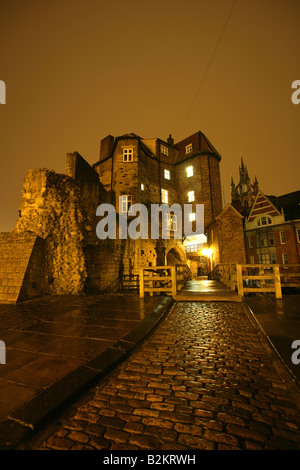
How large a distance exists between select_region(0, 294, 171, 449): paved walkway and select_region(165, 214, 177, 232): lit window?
62.7 feet

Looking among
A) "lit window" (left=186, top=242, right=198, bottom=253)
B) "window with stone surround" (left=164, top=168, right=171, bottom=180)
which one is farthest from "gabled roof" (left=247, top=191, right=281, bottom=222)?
"window with stone surround" (left=164, top=168, right=171, bottom=180)

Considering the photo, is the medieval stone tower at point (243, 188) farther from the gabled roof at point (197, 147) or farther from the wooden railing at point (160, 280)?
the wooden railing at point (160, 280)

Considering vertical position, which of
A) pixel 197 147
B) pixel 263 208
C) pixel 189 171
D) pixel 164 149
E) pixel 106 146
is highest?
pixel 106 146

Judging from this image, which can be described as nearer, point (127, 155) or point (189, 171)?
point (127, 155)

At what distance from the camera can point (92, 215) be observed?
12820 mm

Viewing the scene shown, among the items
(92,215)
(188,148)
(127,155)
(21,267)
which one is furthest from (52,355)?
(188,148)

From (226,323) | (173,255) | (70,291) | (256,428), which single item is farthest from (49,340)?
(173,255)

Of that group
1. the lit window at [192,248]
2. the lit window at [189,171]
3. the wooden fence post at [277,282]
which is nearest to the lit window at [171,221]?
the lit window at [189,171]

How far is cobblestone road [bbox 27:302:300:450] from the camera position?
1.49 meters

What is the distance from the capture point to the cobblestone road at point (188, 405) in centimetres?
149

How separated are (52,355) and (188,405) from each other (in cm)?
199

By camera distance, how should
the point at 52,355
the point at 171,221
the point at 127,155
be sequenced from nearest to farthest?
the point at 52,355
the point at 127,155
the point at 171,221

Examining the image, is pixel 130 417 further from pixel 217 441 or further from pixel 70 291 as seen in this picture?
pixel 70 291

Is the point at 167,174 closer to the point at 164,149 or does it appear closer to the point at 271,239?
the point at 164,149
